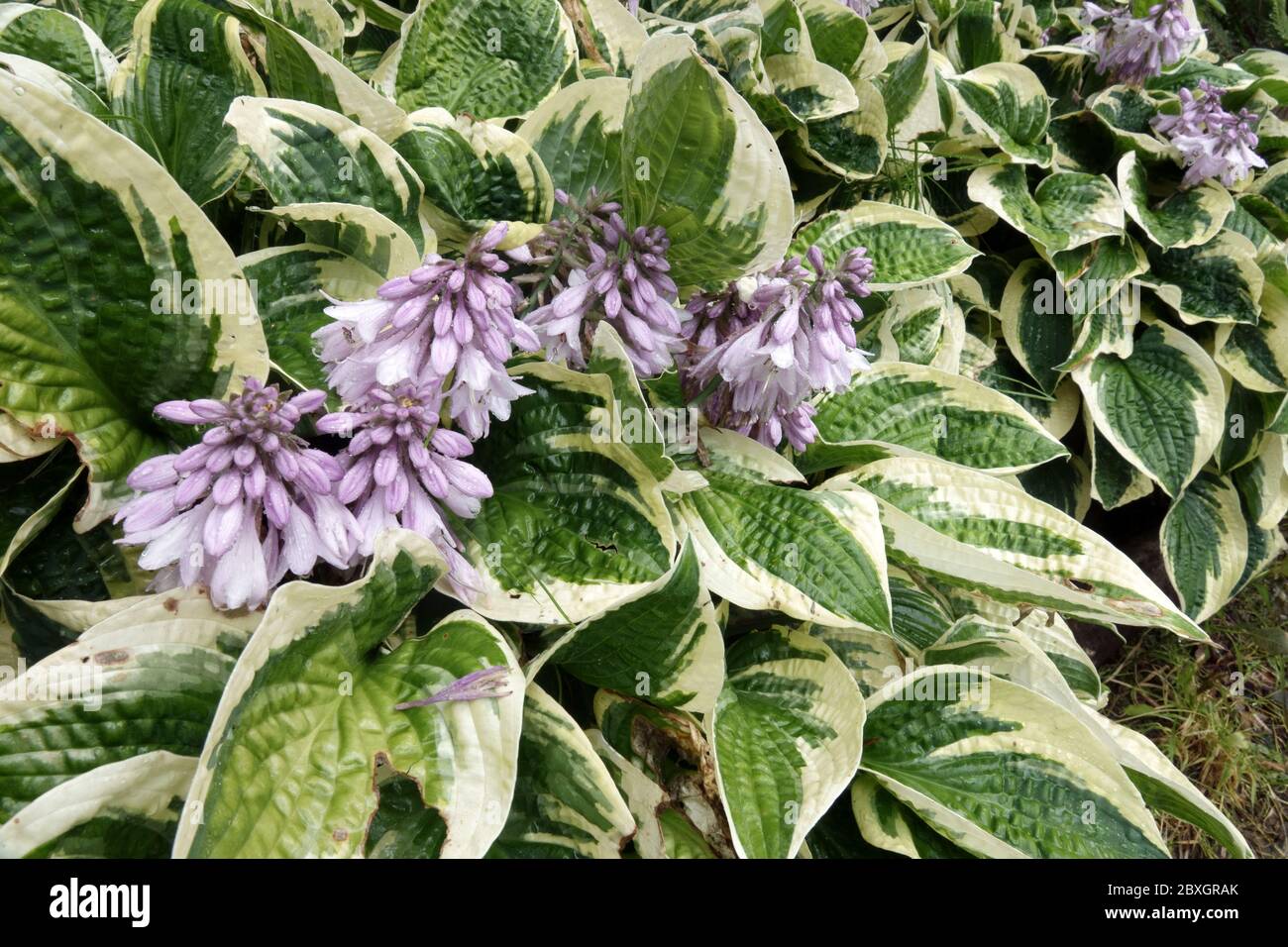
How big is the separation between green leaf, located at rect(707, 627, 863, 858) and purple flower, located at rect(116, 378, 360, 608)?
1.59ft

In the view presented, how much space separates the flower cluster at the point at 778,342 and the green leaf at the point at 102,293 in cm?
52

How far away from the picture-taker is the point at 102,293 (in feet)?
3.17

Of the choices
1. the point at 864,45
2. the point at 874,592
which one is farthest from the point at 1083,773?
the point at 864,45

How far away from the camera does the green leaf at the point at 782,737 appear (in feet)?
3.35

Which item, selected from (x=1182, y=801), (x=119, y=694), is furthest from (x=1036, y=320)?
(x=119, y=694)

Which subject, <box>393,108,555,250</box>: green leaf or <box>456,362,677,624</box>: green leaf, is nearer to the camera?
<box>456,362,677,624</box>: green leaf

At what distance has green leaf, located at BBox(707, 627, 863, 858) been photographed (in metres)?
1.02

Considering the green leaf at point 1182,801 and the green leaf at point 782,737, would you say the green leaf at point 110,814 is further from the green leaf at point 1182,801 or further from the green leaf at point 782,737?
the green leaf at point 1182,801

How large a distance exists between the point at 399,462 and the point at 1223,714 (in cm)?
238

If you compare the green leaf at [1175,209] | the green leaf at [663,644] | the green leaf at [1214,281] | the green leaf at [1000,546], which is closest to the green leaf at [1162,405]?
the green leaf at [1214,281]

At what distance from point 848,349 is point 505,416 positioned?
1.38ft

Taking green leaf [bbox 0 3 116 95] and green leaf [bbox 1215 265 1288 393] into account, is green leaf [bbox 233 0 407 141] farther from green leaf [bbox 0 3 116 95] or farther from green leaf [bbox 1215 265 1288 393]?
green leaf [bbox 1215 265 1288 393]

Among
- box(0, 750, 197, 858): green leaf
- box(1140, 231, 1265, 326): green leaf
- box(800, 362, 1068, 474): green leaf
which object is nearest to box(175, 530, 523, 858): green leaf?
box(0, 750, 197, 858): green leaf

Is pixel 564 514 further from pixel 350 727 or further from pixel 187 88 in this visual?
pixel 187 88
